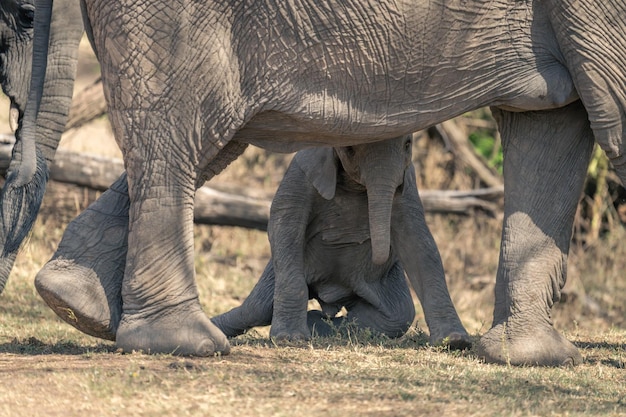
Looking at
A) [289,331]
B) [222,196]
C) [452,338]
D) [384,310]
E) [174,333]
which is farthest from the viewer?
[222,196]

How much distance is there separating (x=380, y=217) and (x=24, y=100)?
2269mm

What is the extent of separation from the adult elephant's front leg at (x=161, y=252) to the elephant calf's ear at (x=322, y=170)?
1.19 metres

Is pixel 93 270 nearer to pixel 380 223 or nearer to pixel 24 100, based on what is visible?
pixel 380 223

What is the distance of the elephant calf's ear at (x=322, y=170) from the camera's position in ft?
20.8

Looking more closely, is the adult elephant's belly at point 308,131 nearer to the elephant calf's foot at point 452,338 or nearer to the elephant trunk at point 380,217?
the elephant trunk at point 380,217

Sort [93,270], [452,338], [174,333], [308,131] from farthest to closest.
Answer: [452,338], [93,270], [308,131], [174,333]

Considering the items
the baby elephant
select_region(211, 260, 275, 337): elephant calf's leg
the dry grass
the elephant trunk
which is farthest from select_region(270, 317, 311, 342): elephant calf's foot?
the elephant trunk

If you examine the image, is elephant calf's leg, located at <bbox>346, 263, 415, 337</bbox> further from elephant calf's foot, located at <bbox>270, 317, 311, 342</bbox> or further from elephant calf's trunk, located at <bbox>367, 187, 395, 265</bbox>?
elephant calf's trunk, located at <bbox>367, 187, 395, 265</bbox>

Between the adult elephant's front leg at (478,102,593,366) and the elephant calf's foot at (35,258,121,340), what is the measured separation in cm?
170

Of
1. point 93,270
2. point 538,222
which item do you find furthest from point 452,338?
point 93,270

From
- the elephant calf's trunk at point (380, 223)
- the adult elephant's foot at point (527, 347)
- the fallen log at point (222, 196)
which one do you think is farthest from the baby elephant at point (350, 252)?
the fallen log at point (222, 196)

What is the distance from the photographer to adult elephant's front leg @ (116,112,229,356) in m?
5.23

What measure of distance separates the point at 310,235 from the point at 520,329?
1.60 m

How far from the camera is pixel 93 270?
18.3 ft
